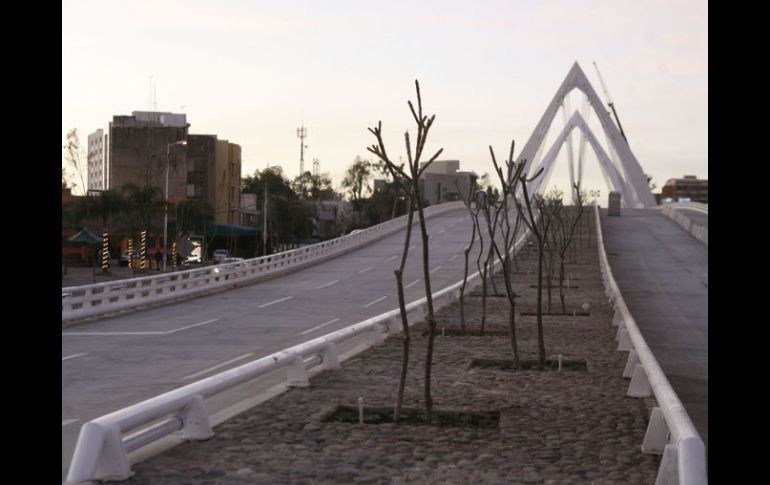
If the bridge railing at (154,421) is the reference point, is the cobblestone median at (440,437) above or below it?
below

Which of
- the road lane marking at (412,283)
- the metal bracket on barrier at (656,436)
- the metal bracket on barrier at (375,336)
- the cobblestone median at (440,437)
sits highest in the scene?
the metal bracket on barrier at (656,436)

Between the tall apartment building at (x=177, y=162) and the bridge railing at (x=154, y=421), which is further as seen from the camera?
the tall apartment building at (x=177, y=162)

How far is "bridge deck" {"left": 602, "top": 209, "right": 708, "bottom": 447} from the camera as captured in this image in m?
18.4

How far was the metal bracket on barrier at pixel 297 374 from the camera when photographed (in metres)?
13.1

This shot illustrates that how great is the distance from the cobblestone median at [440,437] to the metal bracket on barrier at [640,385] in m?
0.18

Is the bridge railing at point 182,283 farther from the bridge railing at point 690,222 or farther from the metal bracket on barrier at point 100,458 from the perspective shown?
the bridge railing at point 690,222

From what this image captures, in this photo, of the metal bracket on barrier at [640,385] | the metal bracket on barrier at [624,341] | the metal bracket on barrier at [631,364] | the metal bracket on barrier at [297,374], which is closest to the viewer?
the metal bracket on barrier at [640,385]

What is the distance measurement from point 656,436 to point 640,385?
11.0 feet

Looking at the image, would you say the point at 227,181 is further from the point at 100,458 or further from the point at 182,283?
the point at 100,458

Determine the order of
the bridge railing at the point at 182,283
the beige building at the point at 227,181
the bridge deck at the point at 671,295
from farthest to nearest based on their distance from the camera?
1. the beige building at the point at 227,181
2. the bridge railing at the point at 182,283
3. the bridge deck at the point at 671,295

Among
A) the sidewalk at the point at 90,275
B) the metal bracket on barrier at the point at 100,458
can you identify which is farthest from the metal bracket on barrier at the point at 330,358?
the sidewalk at the point at 90,275
